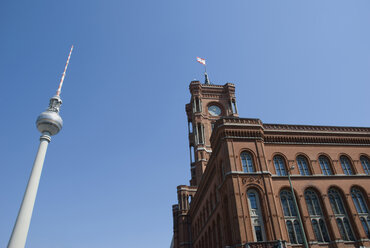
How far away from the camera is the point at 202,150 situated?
59.1 meters

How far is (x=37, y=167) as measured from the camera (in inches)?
1280

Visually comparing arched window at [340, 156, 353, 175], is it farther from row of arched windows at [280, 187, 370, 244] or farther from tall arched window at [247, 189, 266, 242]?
tall arched window at [247, 189, 266, 242]

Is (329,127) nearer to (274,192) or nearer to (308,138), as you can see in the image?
(308,138)

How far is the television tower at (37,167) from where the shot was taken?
28.0 meters

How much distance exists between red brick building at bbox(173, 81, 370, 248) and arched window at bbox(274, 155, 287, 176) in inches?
4.8

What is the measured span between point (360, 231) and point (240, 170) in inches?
523

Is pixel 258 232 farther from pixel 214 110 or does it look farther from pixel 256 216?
pixel 214 110

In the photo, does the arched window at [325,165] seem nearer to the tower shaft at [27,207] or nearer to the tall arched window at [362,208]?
the tall arched window at [362,208]

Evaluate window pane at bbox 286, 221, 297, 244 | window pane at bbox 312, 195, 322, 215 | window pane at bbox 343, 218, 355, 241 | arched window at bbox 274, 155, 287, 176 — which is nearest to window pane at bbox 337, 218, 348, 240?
window pane at bbox 343, 218, 355, 241

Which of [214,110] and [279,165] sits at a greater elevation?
[214,110]

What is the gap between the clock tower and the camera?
59469 mm

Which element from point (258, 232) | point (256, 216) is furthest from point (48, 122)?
point (258, 232)

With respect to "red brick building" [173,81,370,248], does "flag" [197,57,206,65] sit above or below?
above

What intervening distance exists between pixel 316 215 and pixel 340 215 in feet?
8.77
